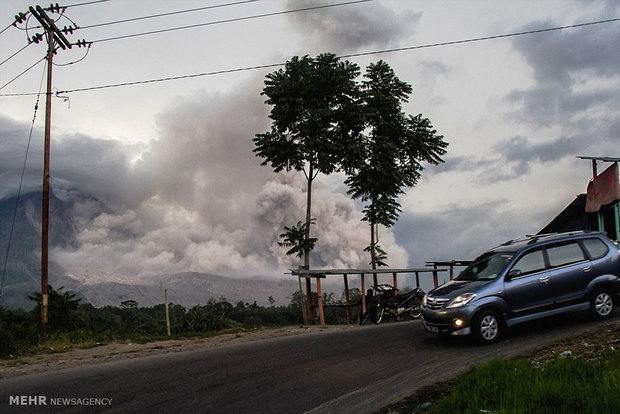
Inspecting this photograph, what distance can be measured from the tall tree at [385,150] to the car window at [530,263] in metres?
18.2

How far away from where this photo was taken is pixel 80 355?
12555 mm

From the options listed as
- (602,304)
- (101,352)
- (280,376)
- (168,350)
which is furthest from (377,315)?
(280,376)

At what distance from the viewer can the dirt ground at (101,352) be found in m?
10.9

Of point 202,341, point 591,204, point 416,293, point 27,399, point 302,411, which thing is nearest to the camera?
point 302,411

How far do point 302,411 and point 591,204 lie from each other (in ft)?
56.6

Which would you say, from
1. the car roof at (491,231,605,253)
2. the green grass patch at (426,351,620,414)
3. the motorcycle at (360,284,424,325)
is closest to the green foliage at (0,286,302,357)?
the motorcycle at (360,284,424,325)

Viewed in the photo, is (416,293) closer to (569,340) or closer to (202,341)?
(202,341)

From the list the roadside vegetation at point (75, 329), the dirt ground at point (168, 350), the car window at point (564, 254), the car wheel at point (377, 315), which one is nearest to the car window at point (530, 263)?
the car window at point (564, 254)

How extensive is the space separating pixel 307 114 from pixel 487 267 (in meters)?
17.9

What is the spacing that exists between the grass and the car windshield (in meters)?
3.47

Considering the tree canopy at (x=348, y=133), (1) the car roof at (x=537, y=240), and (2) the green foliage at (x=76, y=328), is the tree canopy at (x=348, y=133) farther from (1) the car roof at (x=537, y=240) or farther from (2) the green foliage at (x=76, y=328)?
(1) the car roof at (x=537, y=240)

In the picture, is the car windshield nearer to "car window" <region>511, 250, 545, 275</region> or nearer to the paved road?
"car window" <region>511, 250, 545, 275</region>

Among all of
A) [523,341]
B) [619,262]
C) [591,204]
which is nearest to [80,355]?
[523,341]

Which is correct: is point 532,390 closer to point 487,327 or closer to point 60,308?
point 487,327
